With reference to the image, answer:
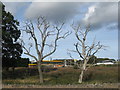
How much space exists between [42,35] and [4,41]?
19.0 feet

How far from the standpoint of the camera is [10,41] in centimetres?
3102

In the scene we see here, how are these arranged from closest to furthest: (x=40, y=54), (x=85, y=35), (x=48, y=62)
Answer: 1. (x=40, y=54)
2. (x=85, y=35)
3. (x=48, y=62)

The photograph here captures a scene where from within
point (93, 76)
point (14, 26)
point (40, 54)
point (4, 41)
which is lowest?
point (93, 76)

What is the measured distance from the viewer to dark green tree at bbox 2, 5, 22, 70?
30.3 metres

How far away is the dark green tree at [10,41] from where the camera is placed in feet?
99.5

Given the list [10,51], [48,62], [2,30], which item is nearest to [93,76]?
[10,51]

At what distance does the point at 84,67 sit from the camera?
29938 millimetres

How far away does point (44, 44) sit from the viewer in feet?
94.8

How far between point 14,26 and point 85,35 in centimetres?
1125

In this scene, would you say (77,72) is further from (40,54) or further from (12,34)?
(12,34)

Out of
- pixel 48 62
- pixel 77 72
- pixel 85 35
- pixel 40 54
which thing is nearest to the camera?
pixel 40 54

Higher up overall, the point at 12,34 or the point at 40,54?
the point at 12,34

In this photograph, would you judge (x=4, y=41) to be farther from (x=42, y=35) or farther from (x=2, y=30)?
(x=42, y=35)

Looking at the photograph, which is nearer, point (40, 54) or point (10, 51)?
point (40, 54)
